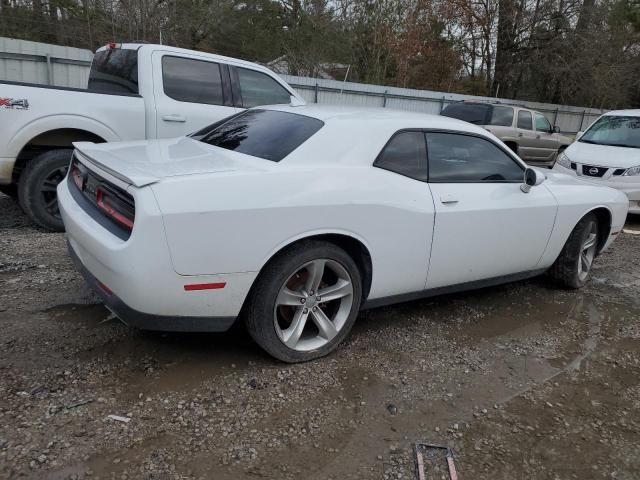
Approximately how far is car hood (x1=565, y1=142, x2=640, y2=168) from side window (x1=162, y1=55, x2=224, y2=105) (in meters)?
5.73

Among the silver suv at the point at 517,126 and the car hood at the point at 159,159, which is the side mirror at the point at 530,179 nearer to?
the car hood at the point at 159,159

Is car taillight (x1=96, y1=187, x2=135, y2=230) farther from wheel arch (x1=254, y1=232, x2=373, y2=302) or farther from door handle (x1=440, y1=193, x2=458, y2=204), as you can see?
door handle (x1=440, y1=193, x2=458, y2=204)

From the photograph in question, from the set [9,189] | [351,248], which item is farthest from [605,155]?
[9,189]

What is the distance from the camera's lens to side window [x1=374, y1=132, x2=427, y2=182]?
3387mm

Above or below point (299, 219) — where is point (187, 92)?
above

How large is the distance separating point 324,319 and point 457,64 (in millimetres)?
23833

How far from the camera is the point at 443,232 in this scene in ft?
11.5

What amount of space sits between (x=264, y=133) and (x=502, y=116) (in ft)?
33.2

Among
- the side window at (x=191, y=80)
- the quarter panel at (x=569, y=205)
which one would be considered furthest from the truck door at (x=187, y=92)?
the quarter panel at (x=569, y=205)

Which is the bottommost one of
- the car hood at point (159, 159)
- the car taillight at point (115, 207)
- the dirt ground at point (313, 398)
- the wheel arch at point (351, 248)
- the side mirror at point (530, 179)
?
the dirt ground at point (313, 398)

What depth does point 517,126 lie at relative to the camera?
41.1 feet

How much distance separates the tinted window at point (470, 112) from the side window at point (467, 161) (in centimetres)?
822

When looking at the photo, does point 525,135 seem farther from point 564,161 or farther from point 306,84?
point 306,84

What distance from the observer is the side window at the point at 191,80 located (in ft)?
18.7
